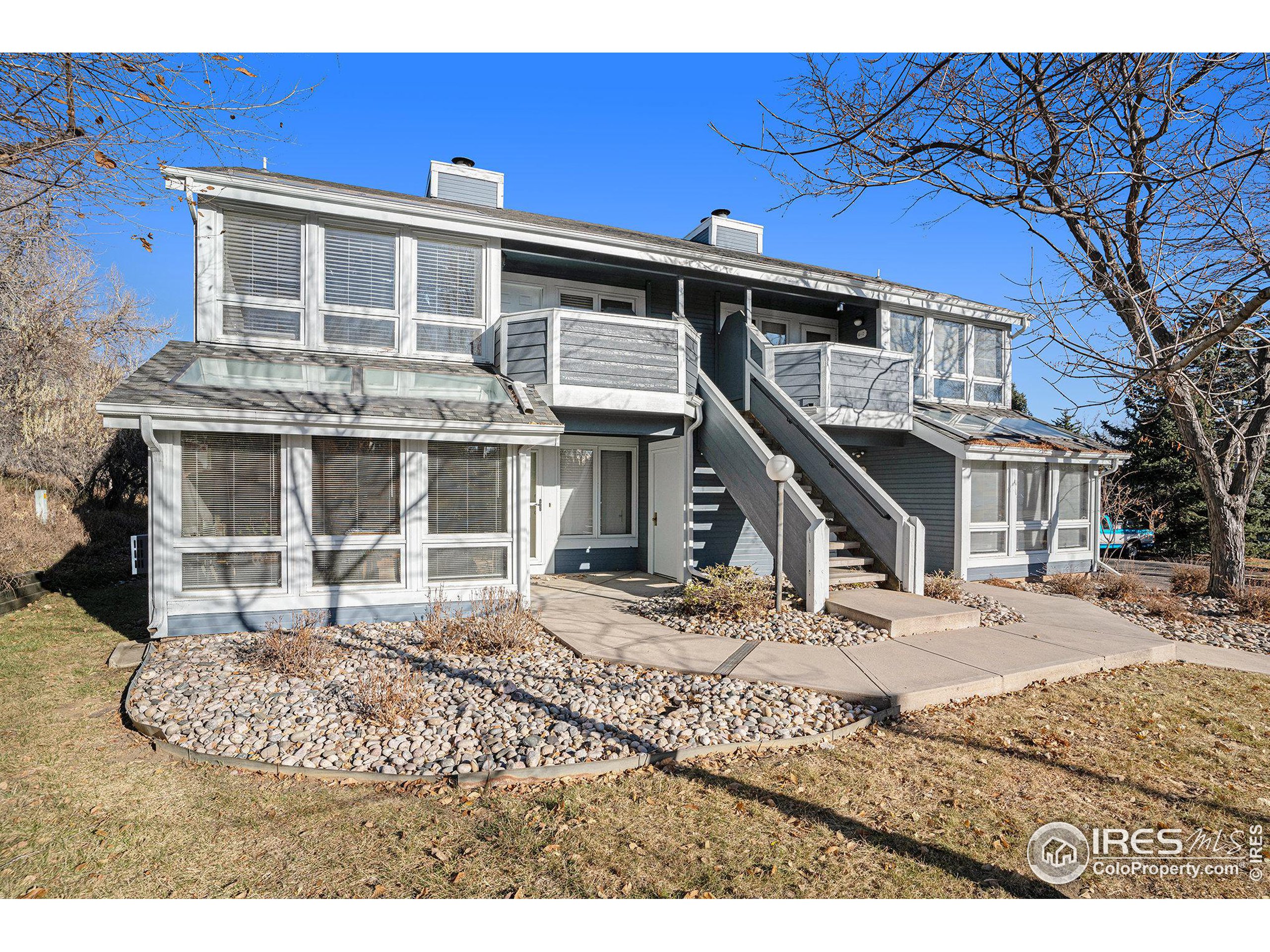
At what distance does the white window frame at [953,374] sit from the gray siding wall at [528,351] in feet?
25.3

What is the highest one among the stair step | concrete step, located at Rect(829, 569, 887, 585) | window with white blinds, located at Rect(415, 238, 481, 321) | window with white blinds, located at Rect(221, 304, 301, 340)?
window with white blinds, located at Rect(415, 238, 481, 321)

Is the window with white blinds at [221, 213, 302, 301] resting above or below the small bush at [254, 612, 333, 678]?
above

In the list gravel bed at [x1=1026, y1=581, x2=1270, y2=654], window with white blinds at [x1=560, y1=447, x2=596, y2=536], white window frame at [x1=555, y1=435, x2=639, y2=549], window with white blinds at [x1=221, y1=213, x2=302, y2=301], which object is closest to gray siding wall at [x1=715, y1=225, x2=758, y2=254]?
white window frame at [x1=555, y1=435, x2=639, y2=549]

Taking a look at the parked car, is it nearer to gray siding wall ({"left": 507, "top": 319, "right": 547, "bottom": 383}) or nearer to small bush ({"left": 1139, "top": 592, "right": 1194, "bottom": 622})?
small bush ({"left": 1139, "top": 592, "right": 1194, "bottom": 622})

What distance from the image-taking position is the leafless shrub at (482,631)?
21.2 feet

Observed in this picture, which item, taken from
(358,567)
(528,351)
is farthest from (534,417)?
(358,567)

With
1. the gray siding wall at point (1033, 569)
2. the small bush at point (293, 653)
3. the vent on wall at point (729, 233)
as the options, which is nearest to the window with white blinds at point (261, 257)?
the small bush at point (293, 653)

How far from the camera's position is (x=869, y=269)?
49.4 feet

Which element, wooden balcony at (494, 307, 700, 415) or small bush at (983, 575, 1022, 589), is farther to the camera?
small bush at (983, 575, 1022, 589)

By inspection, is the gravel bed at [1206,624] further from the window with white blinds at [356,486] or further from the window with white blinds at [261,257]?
the window with white blinds at [261,257]

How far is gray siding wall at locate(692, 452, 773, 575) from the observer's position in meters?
11.2

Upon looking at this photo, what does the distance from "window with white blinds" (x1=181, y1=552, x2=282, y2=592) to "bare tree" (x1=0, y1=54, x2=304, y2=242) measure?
376 cm

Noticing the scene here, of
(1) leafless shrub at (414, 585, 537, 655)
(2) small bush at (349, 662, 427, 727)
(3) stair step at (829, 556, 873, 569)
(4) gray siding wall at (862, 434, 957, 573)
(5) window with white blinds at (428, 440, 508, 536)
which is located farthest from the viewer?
(4) gray siding wall at (862, 434, 957, 573)
